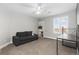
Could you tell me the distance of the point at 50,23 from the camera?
5555mm

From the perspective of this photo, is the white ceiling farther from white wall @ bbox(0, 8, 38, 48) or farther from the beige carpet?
the beige carpet

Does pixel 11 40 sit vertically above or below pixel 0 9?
below

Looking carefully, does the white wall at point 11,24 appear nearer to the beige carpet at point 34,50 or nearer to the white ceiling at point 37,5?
the white ceiling at point 37,5

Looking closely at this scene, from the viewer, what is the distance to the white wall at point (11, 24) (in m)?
3.17

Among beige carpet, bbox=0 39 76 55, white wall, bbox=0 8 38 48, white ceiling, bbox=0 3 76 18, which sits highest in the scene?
white ceiling, bbox=0 3 76 18

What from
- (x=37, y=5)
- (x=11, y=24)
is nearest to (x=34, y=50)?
(x=37, y=5)

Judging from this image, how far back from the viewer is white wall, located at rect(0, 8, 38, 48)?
10.4 feet

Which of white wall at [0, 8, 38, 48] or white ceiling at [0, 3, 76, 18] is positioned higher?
white ceiling at [0, 3, 76, 18]

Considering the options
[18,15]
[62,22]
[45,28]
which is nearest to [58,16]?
[62,22]

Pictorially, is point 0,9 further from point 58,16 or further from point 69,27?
point 69,27

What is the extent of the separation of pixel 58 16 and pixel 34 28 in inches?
87.1

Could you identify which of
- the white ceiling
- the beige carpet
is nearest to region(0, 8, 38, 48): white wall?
the white ceiling

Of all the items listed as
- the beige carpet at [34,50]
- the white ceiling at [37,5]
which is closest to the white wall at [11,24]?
the white ceiling at [37,5]

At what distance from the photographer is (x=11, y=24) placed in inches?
148
